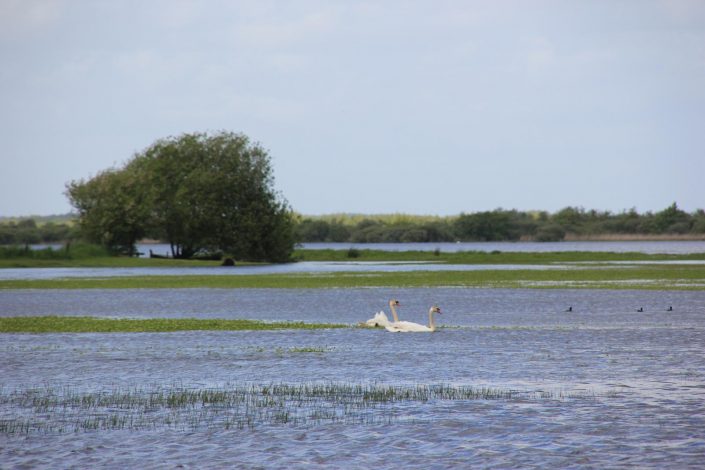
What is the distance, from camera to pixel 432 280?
6131 cm

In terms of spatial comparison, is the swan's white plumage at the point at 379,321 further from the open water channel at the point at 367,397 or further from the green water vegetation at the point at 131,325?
the open water channel at the point at 367,397

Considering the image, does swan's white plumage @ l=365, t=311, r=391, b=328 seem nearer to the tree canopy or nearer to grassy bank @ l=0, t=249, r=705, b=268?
grassy bank @ l=0, t=249, r=705, b=268

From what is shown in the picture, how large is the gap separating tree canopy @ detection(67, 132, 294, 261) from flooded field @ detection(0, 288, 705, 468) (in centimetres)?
7122

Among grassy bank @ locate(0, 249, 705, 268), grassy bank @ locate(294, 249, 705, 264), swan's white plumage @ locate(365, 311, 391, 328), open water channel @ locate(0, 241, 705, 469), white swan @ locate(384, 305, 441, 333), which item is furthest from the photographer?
grassy bank @ locate(294, 249, 705, 264)

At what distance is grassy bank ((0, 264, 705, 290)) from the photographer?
56.5 meters

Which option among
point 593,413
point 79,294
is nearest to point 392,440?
point 593,413

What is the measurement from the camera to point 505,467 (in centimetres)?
1386

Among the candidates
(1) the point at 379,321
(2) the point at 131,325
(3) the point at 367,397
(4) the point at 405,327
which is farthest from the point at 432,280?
(3) the point at 367,397

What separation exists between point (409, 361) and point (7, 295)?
3183 centimetres

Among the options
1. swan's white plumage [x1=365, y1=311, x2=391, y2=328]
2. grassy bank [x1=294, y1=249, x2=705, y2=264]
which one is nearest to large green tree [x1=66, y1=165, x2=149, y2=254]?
grassy bank [x1=294, y1=249, x2=705, y2=264]

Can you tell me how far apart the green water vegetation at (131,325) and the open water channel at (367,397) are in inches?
47.5

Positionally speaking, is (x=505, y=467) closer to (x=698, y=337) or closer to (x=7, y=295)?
(x=698, y=337)

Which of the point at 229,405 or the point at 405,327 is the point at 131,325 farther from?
the point at 229,405

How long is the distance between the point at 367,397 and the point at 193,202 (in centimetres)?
8696
